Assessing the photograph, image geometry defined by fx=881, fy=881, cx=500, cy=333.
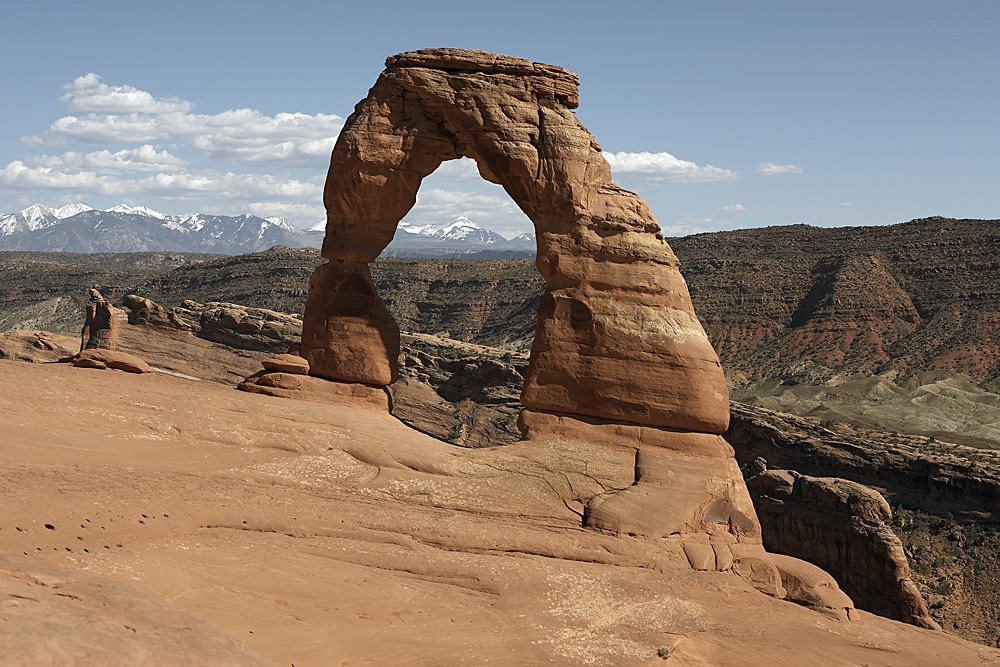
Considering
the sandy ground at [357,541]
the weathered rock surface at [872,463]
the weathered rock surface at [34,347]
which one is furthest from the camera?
the weathered rock surface at [34,347]

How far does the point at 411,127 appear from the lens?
2005cm

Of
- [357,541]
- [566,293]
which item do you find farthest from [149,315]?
[357,541]

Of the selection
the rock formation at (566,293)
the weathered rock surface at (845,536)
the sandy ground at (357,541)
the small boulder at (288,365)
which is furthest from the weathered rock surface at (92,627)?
the weathered rock surface at (845,536)

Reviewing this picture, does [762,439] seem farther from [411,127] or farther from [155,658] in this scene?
[155,658]

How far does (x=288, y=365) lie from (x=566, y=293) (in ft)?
20.9

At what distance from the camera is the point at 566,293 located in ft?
62.2

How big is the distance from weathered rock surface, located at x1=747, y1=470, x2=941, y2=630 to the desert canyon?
426 inches

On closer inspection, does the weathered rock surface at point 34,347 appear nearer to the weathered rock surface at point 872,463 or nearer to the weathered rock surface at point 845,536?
the weathered rock surface at point 845,536

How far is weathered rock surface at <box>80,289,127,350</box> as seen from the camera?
114 ft

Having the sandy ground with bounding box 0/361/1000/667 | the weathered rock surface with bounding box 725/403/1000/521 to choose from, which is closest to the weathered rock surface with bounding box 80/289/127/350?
the sandy ground with bounding box 0/361/1000/667

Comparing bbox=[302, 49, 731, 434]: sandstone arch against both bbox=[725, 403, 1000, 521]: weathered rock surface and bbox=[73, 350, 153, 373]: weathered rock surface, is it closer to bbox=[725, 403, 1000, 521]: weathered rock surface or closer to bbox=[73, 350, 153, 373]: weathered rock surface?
bbox=[73, 350, 153, 373]: weathered rock surface

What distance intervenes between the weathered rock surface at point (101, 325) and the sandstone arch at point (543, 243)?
17407 millimetres

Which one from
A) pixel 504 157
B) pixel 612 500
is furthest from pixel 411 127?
pixel 612 500

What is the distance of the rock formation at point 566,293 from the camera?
1739cm
